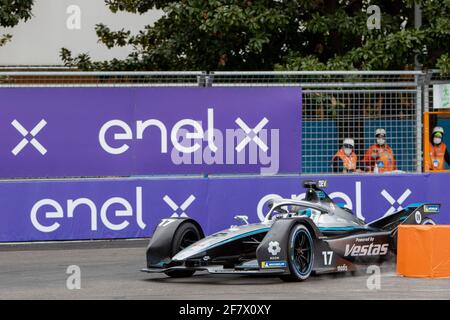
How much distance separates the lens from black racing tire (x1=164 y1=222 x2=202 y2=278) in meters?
12.3

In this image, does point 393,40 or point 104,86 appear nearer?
point 104,86

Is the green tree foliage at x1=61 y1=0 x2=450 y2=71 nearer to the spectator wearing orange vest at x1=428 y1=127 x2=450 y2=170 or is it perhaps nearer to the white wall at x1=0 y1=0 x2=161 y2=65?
the spectator wearing orange vest at x1=428 y1=127 x2=450 y2=170

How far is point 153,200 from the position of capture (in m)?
16.9

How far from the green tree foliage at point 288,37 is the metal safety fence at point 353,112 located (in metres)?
0.93

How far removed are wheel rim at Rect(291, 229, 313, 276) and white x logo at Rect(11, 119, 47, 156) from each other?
5954mm

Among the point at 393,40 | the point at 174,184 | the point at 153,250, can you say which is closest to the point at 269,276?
the point at 153,250

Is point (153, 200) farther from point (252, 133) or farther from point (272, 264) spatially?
point (272, 264)

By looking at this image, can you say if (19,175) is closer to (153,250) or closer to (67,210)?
(67,210)

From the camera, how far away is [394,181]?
691 inches

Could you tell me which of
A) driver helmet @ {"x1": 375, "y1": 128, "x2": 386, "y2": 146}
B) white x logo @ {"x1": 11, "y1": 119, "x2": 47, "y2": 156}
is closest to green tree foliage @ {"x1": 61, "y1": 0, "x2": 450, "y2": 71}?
driver helmet @ {"x1": 375, "y1": 128, "x2": 386, "y2": 146}

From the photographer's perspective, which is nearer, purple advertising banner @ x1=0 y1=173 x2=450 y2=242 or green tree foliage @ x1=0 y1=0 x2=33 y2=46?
purple advertising banner @ x1=0 y1=173 x2=450 y2=242

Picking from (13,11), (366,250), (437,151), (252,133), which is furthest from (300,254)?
(13,11)

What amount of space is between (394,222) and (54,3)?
15695 mm
